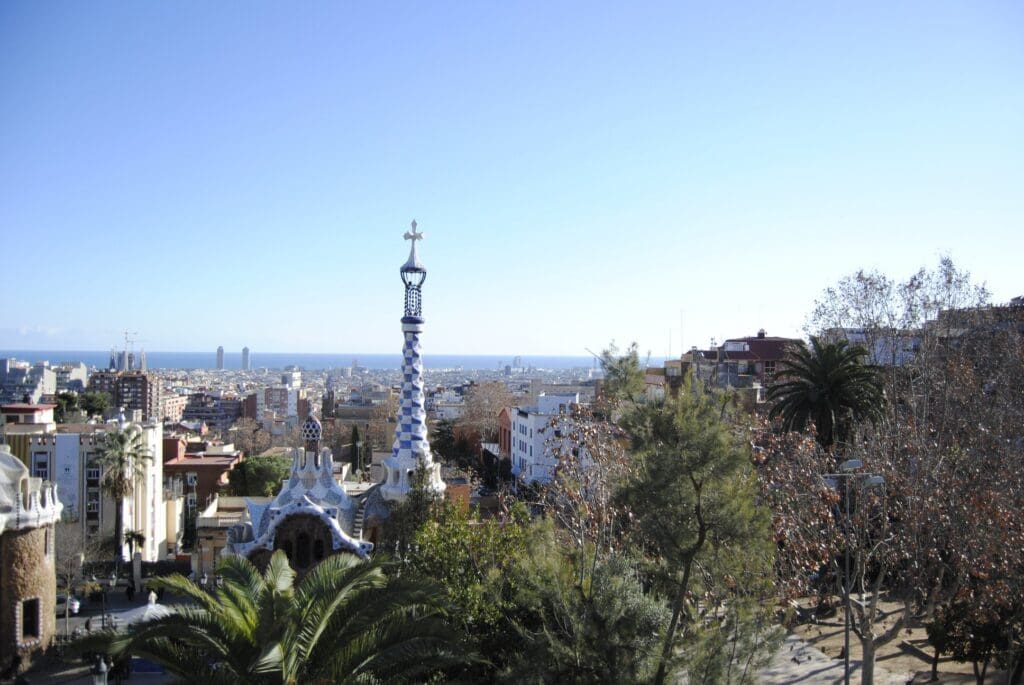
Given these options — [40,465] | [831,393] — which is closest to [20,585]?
[40,465]

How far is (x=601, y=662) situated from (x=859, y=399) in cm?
1603

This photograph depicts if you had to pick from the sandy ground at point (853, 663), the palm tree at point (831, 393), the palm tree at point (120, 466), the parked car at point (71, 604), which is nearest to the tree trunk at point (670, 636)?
the sandy ground at point (853, 663)

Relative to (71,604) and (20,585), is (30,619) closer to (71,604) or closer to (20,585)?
(20,585)

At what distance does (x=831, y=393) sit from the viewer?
75.1 feet

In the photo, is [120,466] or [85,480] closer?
[120,466]

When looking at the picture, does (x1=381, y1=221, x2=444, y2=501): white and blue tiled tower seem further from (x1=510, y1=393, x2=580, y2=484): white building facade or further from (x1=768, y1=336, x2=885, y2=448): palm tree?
(x1=510, y1=393, x2=580, y2=484): white building facade

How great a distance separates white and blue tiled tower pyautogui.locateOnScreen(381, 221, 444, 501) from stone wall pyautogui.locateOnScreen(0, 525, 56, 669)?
770cm

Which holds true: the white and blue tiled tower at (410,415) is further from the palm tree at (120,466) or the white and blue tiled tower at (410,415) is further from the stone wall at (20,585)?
the palm tree at (120,466)

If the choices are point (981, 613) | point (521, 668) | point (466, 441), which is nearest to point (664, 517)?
point (521, 668)

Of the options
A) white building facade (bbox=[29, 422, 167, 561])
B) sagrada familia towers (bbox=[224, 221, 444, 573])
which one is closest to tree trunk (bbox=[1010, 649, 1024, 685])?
sagrada familia towers (bbox=[224, 221, 444, 573])

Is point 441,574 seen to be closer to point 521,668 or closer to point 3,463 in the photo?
point 521,668

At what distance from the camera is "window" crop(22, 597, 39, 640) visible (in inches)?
748

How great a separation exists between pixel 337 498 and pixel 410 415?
8.39 ft

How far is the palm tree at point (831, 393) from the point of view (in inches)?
891
